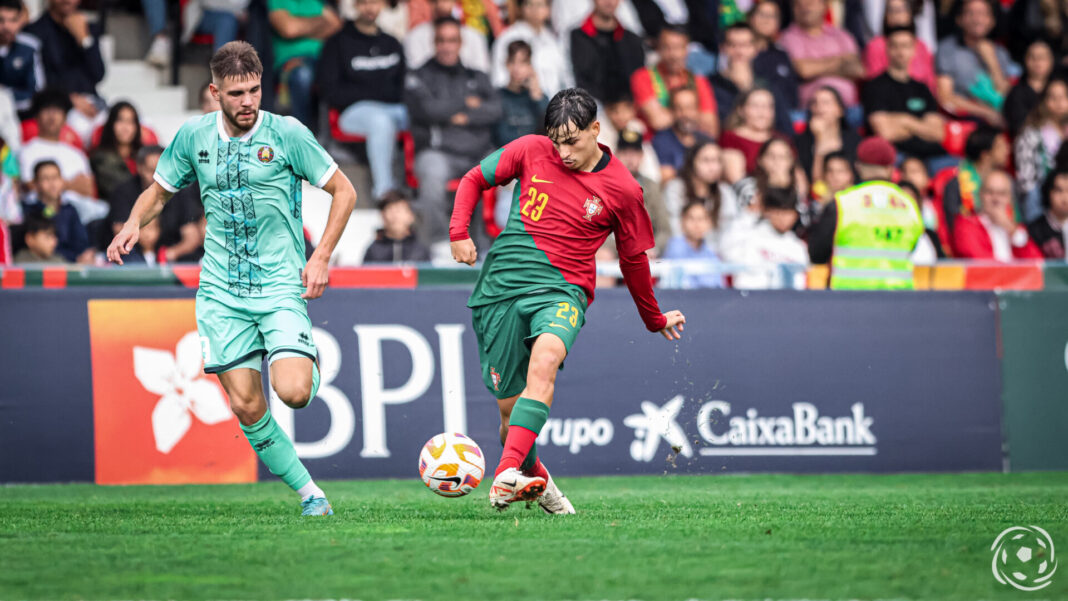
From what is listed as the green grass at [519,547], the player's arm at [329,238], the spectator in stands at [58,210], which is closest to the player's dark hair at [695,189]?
the green grass at [519,547]

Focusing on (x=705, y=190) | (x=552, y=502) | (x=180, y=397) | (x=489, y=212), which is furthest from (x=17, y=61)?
(x=552, y=502)

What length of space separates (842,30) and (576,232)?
9.80 meters

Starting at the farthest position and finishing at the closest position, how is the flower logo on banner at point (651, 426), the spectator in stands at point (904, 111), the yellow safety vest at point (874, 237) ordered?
the spectator in stands at point (904, 111) < the yellow safety vest at point (874, 237) < the flower logo on banner at point (651, 426)

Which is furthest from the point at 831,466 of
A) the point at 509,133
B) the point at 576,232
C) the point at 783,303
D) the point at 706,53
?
the point at 706,53

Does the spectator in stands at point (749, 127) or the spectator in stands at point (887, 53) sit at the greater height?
the spectator in stands at point (887, 53)

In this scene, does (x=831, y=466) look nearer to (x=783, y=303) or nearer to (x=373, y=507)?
(x=783, y=303)

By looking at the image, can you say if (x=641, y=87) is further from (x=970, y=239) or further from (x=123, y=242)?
(x=123, y=242)

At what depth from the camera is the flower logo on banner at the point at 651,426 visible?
10031mm

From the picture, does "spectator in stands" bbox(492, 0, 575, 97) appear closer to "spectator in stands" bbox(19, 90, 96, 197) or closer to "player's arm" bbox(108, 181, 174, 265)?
"spectator in stands" bbox(19, 90, 96, 197)

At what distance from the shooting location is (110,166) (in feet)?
40.1

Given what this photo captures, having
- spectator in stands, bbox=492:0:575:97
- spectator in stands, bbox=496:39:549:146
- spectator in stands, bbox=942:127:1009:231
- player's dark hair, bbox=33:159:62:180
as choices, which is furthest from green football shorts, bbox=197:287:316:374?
spectator in stands, bbox=942:127:1009:231

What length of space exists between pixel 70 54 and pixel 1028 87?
34.3 ft

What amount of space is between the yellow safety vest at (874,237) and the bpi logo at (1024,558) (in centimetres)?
453

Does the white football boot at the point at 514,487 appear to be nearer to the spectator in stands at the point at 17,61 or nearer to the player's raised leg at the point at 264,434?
the player's raised leg at the point at 264,434
